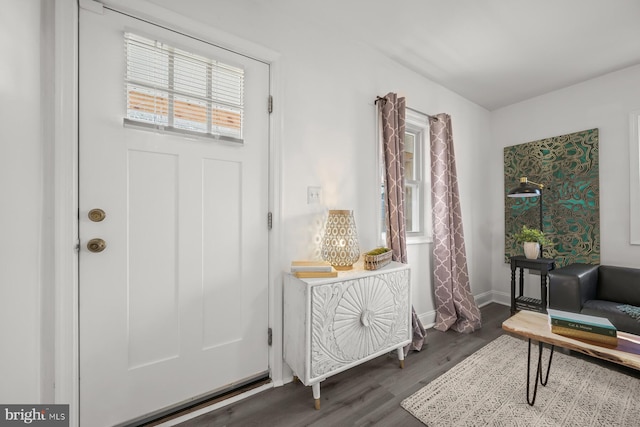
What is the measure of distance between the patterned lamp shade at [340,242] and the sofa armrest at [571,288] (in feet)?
6.04

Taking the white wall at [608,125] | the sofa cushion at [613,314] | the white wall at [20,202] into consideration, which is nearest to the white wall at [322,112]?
the white wall at [20,202]

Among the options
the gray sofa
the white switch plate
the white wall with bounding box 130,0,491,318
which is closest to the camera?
the white wall with bounding box 130,0,491,318

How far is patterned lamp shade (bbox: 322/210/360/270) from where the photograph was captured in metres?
1.82

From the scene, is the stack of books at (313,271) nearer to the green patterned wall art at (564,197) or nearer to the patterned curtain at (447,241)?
the patterned curtain at (447,241)

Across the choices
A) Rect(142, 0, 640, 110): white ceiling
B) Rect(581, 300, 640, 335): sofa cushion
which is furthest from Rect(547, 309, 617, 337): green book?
Rect(142, 0, 640, 110): white ceiling

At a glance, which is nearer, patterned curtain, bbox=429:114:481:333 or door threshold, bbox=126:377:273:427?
door threshold, bbox=126:377:273:427

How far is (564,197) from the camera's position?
2.93 m

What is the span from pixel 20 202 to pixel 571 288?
3.47 meters

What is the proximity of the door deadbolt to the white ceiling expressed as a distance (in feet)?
3.80

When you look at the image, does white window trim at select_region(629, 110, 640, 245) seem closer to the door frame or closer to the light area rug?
the light area rug

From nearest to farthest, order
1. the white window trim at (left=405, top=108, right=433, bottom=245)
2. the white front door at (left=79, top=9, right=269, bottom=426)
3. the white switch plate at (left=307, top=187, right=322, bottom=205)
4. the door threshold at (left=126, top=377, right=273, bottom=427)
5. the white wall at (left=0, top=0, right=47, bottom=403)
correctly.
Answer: the white wall at (left=0, top=0, right=47, bottom=403) → the white front door at (left=79, top=9, right=269, bottom=426) → the door threshold at (left=126, top=377, right=273, bottom=427) → the white switch plate at (left=307, top=187, right=322, bottom=205) → the white window trim at (left=405, top=108, right=433, bottom=245)

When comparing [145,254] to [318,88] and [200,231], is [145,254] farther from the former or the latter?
[318,88]

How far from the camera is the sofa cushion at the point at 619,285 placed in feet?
7.27

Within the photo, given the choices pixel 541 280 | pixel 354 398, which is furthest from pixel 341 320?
pixel 541 280
